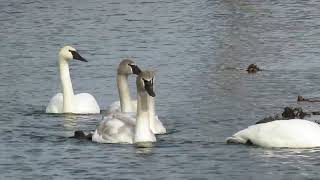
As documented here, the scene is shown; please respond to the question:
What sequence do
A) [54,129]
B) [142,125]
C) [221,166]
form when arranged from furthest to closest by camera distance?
[54,129], [142,125], [221,166]

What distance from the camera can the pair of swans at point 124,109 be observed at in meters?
16.5

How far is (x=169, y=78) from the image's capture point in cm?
2289

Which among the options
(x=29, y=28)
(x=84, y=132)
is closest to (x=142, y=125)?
(x=84, y=132)

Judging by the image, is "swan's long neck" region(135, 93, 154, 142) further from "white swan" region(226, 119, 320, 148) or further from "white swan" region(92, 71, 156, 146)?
"white swan" region(226, 119, 320, 148)

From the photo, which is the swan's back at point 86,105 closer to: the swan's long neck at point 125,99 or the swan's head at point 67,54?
the swan's long neck at point 125,99

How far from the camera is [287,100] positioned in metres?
20.0

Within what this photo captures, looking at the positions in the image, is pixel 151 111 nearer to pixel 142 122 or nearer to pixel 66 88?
pixel 142 122

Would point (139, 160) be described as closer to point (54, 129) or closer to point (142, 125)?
point (142, 125)

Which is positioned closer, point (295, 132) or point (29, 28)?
point (295, 132)

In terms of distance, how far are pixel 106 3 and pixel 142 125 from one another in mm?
21121

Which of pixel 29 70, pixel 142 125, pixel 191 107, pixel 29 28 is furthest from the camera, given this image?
pixel 29 28

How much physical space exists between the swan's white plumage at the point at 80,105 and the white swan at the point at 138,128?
98.8 inches

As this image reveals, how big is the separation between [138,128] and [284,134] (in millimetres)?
1863

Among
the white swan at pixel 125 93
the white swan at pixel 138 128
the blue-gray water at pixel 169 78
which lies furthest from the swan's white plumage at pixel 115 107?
the white swan at pixel 138 128
